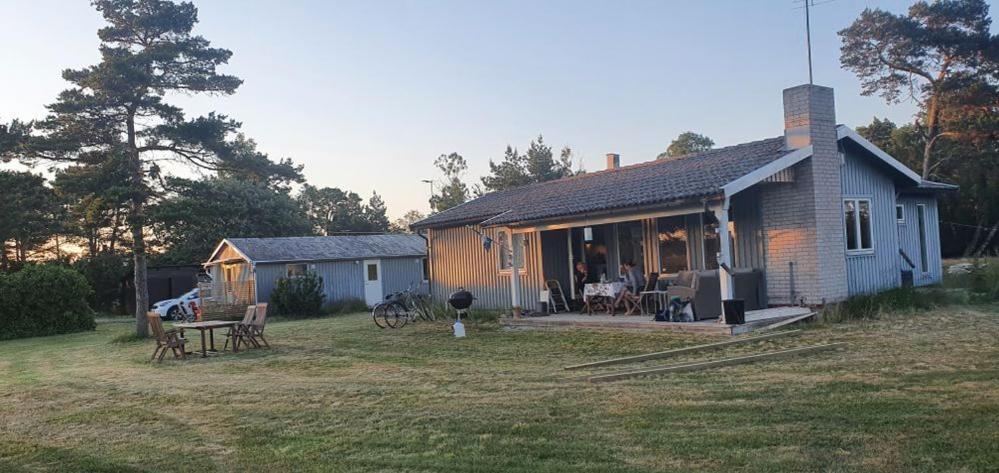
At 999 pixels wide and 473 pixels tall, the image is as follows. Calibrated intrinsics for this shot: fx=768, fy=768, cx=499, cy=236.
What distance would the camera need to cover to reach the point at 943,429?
5453mm

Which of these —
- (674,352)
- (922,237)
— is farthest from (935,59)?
(674,352)

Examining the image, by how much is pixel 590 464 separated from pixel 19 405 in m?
7.83

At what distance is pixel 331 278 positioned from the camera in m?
30.4

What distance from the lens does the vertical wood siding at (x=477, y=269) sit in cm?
1791

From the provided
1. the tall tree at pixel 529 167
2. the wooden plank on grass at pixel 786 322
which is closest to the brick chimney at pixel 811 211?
the wooden plank on grass at pixel 786 322

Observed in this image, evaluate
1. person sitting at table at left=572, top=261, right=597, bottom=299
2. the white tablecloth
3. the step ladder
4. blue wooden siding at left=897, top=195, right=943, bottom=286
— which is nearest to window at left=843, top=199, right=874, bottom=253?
blue wooden siding at left=897, top=195, right=943, bottom=286

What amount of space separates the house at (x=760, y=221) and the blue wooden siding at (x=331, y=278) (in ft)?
42.0

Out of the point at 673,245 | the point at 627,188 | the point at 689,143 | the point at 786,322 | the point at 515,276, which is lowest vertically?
the point at 786,322

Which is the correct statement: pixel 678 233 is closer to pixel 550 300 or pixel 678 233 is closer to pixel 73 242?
pixel 550 300

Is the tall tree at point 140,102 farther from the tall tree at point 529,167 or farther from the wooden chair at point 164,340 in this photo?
the tall tree at point 529,167

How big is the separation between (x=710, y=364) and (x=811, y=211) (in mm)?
6067

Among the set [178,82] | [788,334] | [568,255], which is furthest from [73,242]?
[788,334]

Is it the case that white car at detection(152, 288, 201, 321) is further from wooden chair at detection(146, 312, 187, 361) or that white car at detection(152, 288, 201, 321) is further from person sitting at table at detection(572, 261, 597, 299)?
person sitting at table at detection(572, 261, 597, 299)

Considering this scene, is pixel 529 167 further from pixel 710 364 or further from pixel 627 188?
pixel 710 364
